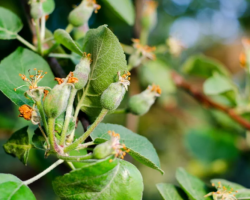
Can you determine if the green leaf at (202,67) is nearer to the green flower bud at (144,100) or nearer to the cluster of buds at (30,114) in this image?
the green flower bud at (144,100)

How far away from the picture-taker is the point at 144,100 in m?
0.95

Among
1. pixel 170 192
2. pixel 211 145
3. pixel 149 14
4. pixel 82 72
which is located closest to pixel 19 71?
pixel 82 72

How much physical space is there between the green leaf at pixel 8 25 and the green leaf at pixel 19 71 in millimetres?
95

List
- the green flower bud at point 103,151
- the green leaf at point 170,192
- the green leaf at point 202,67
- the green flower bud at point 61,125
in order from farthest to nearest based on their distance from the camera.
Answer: the green leaf at point 202,67, the green leaf at point 170,192, the green flower bud at point 61,125, the green flower bud at point 103,151

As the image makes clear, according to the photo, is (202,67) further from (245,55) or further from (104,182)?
(104,182)

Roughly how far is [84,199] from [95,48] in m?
0.37

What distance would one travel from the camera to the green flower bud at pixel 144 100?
0.94 metres

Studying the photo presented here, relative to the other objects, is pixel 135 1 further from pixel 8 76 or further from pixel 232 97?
pixel 8 76

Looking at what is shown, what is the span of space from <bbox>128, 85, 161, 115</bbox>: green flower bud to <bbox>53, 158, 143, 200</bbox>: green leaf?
11.3 inches

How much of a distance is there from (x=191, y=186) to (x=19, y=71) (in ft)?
2.10

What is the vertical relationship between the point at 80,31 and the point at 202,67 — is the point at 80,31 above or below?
above

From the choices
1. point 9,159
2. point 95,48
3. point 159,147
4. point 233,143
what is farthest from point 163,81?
point 9,159

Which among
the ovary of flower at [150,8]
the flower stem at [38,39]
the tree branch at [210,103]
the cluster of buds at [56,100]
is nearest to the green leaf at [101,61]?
the cluster of buds at [56,100]

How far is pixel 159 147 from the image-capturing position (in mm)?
4398
